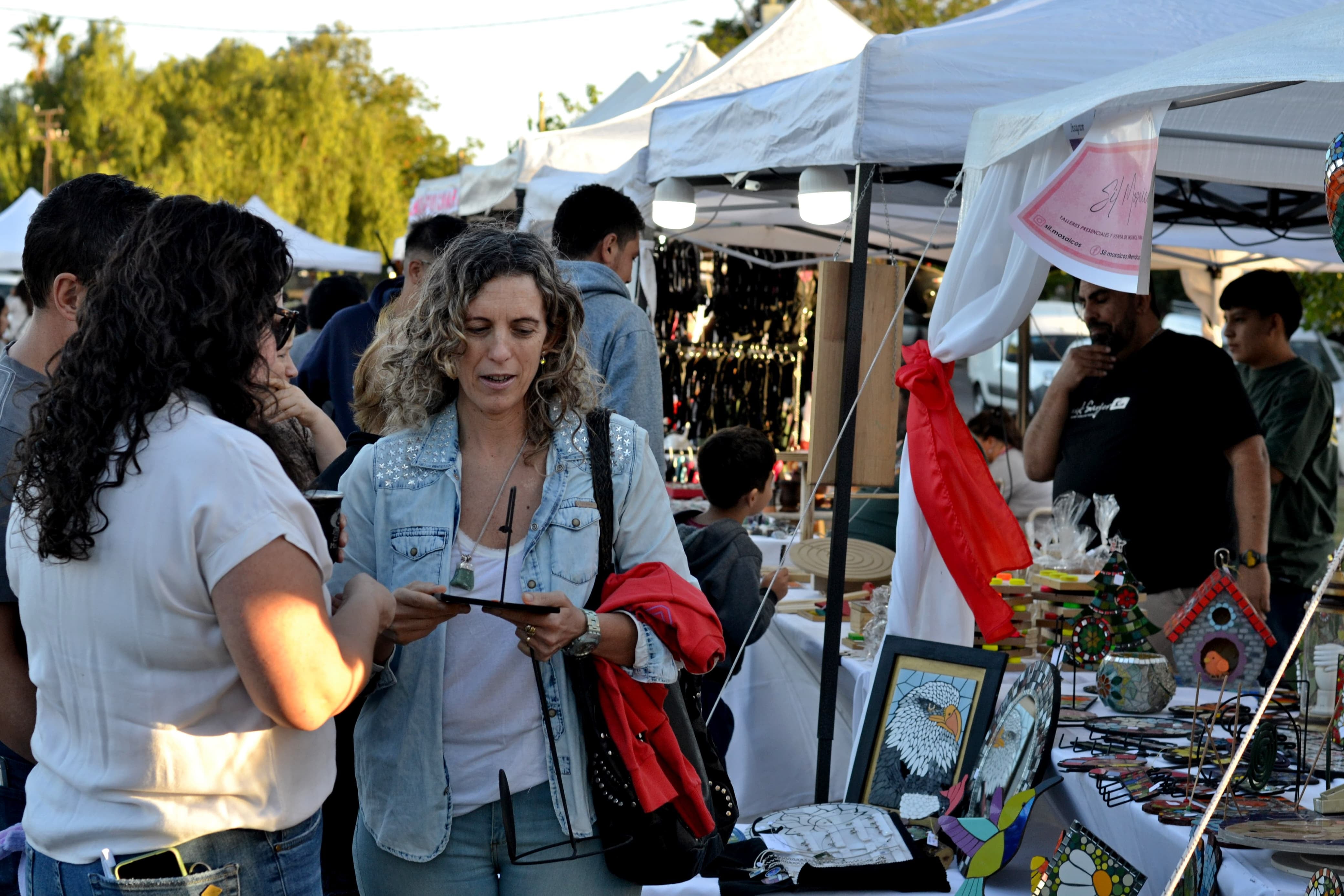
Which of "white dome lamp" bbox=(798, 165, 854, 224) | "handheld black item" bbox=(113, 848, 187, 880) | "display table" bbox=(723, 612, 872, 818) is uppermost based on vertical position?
"white dome lamp" bbox=(798, 165, 854, 224)

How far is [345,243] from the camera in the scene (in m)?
29.2

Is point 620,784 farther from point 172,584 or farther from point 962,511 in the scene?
point 962,511

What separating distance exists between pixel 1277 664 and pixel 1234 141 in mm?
1856

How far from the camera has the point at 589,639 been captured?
1842 millimetres

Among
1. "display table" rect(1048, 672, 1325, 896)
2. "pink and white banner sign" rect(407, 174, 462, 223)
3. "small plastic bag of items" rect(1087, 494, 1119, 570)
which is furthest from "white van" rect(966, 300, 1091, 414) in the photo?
"display table" rect(1048, 672, 1325, 896)

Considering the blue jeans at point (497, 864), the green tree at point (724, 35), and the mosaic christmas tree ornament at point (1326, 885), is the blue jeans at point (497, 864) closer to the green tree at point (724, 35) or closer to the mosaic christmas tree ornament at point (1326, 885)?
the mosaic christmas tree ornament at point (1326, 885)

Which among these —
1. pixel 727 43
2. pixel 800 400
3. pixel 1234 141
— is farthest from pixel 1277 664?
pixel 727 43

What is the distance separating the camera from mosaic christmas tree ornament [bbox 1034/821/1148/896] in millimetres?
2170

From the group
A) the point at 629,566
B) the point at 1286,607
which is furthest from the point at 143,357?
the point at 1286,607

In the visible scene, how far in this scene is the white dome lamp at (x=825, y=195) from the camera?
4.08 metres

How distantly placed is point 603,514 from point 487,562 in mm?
194

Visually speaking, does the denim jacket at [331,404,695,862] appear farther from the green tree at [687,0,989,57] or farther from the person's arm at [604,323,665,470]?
the green tree at [687,0,989,57]

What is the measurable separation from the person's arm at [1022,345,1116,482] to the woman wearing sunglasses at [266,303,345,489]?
2.36 metres

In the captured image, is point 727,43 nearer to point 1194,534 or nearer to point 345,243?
point 345,243
